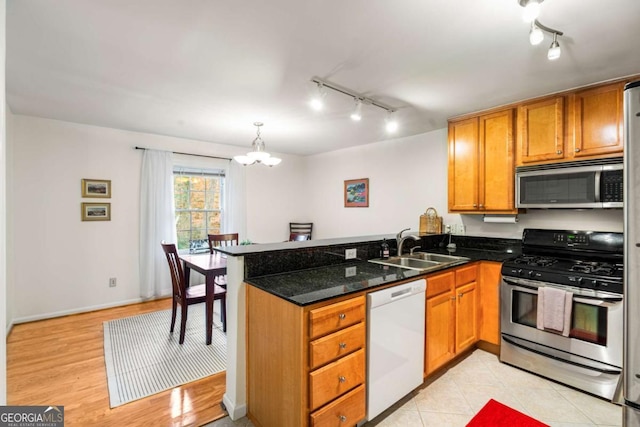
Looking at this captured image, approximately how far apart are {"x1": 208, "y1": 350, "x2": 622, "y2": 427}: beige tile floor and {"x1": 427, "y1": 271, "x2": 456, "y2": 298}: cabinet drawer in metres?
0.71

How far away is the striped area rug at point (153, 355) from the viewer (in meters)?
2.29

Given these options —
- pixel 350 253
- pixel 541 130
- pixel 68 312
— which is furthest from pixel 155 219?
pixel 541 130

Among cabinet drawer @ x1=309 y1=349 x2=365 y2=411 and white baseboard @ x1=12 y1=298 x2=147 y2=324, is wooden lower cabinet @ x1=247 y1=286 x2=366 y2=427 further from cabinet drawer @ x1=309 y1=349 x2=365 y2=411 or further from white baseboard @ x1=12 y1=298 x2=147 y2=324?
white baseboard @ x1=12 y1=298 x2=147 y2=324

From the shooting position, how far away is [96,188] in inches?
154

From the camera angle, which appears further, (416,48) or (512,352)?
(512,352)

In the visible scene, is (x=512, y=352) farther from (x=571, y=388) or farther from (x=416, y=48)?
(x=416, y=48)

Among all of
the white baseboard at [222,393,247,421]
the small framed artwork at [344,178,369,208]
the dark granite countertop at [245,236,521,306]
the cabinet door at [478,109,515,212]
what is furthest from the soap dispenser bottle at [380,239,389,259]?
the small framed artwork at [344,178,369,208]

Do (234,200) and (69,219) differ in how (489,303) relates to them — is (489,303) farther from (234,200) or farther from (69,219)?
(69,219)

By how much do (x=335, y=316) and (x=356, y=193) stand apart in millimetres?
3601

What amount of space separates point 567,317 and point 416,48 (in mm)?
2171

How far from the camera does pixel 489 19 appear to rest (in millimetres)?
1652

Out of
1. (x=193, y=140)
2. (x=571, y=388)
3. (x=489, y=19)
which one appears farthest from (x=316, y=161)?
(x=571, y=388)

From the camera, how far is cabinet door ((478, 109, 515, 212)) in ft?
9.61

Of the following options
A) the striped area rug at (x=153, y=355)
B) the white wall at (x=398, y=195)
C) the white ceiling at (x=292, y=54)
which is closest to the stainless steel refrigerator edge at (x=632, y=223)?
the white ceiling at (x=292, y=54)
